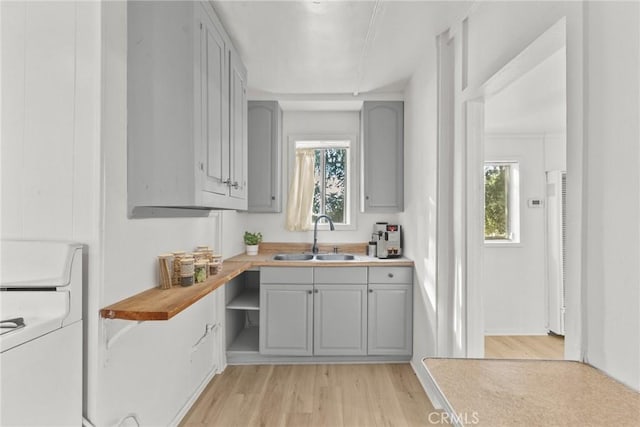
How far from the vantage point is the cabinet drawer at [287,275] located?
3.01 meters

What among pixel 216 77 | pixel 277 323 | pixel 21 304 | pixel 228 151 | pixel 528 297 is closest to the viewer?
pixel 21 304

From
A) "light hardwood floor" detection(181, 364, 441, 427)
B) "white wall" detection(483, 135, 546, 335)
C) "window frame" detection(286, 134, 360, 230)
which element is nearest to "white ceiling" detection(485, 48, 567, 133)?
"white wall" detection(483, 135, 546, 335)

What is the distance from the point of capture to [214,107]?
188 centimetres

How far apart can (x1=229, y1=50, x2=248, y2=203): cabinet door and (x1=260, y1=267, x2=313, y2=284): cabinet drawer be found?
0.77 meters

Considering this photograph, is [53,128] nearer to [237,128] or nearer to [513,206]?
[237,128]

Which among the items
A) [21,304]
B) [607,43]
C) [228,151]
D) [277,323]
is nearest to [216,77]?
[228,151]

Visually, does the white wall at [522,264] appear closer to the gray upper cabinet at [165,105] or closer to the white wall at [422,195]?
the white wall at [422,195]

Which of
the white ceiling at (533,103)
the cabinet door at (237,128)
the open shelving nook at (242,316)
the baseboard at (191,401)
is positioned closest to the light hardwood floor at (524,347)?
the open shelving nook at (242,316)

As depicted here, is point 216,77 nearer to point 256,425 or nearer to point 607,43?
point 607,43

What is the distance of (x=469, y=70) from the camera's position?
2020 mm

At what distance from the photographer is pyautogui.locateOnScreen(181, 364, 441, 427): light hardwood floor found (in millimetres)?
2203

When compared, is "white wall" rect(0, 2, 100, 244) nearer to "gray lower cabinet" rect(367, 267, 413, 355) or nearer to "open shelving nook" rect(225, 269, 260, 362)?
"open shelving nook" rect(225, 269, 260, 362)

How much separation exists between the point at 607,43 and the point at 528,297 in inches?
146

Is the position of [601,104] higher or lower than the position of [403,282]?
higher
